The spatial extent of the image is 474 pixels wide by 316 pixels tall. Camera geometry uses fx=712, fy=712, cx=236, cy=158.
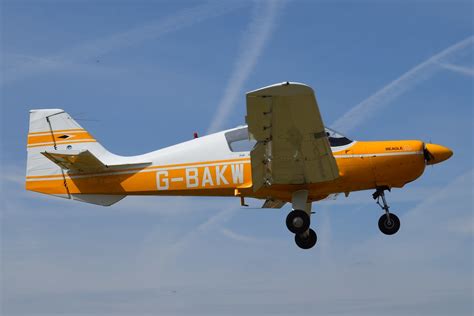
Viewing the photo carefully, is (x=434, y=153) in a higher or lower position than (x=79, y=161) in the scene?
lower

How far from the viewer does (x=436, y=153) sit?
16.4 metres

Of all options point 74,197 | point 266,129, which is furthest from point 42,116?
point 266,129

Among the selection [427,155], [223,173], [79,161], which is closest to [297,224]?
[223,173]

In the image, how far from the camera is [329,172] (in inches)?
627

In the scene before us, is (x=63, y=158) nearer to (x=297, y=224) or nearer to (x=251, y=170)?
(x=251, y=170)

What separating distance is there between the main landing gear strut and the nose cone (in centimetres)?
296

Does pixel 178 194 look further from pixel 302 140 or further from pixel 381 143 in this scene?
pixel 381 143

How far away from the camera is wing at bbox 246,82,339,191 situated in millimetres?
13219

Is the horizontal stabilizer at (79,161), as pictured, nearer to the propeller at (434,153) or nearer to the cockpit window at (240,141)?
the cockpit window at (240,141)

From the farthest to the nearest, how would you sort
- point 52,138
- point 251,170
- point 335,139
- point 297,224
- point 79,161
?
1. point 52,138
2. point 79,161
3. point 335,139
4. point 297,224
5. point 251,170

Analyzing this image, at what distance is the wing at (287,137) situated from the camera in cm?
1322

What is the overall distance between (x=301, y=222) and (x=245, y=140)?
7.45 feet

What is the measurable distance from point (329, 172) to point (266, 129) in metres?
2.40

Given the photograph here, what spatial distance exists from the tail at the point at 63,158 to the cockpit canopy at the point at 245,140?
2.22 meters
